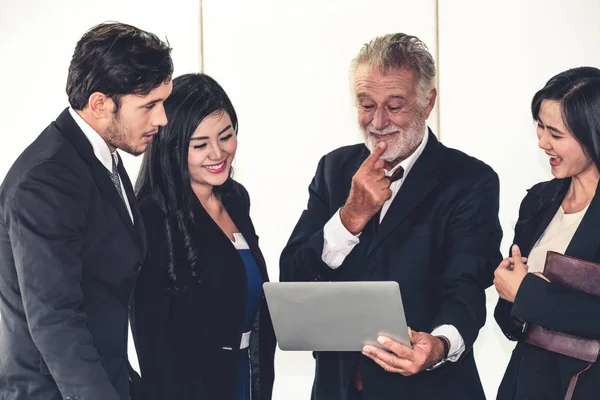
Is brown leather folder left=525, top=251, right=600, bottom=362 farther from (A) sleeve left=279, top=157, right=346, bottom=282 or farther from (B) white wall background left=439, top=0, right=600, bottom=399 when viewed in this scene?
(B) white wall background left=439, top=0, right=600, bottom=399

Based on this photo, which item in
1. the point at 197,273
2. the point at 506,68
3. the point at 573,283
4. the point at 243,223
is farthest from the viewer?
the point at 506,68

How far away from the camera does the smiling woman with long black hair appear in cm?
238

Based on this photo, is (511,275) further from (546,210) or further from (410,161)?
(410,161)

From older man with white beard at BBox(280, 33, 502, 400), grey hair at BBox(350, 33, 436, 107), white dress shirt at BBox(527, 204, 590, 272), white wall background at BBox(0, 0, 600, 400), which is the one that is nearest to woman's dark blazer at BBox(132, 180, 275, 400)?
older man with white beard at BBox(280, 33, 502, 400)

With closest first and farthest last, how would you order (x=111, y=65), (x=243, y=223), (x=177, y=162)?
1. (x=111, y=65)
2. (x=177, y=162)
3. (x=243, y=223)

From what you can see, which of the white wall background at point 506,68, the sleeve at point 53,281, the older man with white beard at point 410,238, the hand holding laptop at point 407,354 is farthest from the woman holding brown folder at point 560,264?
the white wall background at point 506,68

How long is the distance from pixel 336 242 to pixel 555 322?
63 cm

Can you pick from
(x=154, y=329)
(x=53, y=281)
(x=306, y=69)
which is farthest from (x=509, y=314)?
(x=306, y=69)

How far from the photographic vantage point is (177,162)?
2539mm

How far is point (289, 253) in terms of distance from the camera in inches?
105

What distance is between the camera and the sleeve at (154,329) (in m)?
2.37

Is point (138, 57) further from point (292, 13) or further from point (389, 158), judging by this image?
point (292, 13)

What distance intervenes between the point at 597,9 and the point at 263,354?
2.26 m

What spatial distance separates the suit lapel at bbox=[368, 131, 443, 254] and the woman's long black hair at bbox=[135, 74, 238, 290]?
1.75ft
